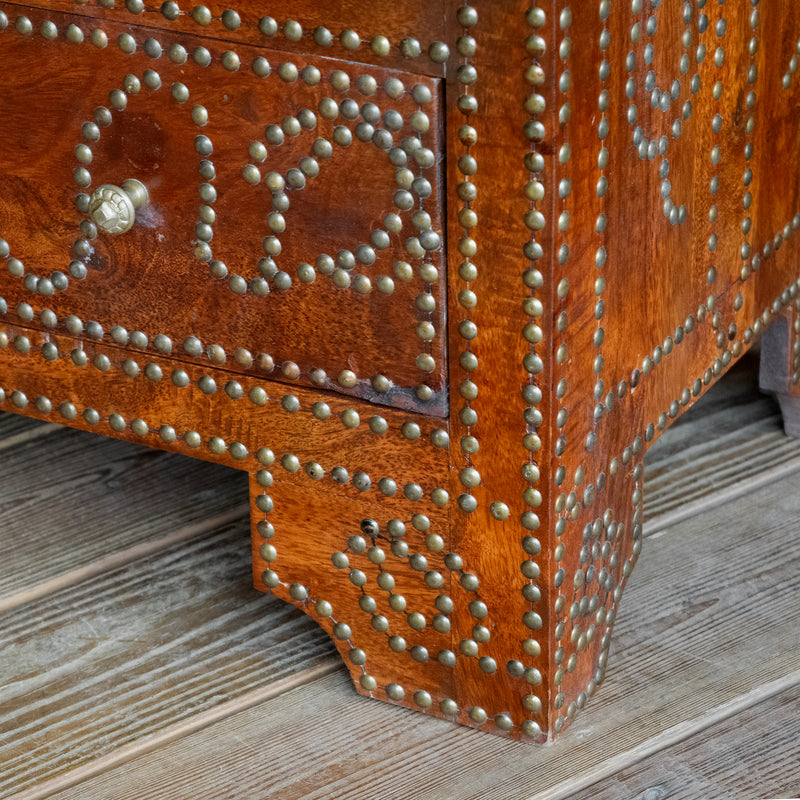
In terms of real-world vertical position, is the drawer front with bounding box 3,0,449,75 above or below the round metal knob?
above

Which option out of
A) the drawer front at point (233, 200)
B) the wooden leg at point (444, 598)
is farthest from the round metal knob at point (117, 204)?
the wooden leg at point (444, 598)

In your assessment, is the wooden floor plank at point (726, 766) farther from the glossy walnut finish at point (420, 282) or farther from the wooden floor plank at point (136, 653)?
the wooden floor plank at point (136, 653)

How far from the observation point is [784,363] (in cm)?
132

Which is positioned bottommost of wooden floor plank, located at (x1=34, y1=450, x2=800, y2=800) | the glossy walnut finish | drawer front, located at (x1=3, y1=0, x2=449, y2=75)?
wooden floor plank, located at (x1=34, y1=450, x2=800, y2=800)

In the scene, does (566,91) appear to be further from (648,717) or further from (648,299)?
(648,717)

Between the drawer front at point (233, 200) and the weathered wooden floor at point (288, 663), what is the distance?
273mm

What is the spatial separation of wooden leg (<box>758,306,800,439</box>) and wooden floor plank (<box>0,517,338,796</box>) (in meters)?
0.54

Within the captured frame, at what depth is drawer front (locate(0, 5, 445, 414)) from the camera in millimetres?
852

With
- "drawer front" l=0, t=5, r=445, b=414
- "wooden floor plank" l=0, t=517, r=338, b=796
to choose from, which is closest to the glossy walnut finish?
"drawer front" l=0, t=5, r=445, b=414

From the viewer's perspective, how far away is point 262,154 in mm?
888

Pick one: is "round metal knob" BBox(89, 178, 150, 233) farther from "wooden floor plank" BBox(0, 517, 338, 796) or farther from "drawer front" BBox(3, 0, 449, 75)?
"wooden floor plank" BBox(0, 517, 338, 796)

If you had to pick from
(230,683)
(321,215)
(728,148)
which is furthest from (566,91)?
(230,683)

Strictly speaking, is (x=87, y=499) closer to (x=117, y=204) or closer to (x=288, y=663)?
(x=288, y=663)

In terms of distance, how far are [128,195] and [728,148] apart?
1.54 feet
